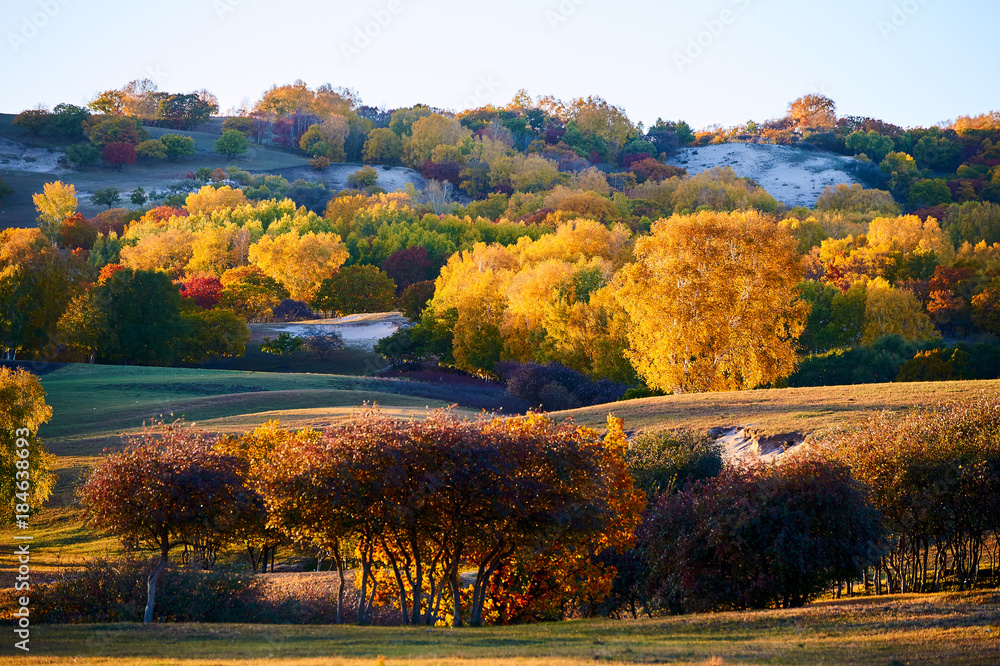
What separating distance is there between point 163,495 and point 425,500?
591 cm

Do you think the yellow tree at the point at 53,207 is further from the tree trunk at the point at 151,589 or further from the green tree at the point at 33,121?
the tree trunk at the point at 151,589

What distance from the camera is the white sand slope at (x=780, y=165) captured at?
6481 inches

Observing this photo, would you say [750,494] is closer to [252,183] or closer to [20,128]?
[252,183]

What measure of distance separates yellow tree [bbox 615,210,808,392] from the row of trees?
2318cm

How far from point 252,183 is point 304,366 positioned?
3291 inches

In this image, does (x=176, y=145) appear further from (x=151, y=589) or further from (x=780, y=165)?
(x=151, y=589)

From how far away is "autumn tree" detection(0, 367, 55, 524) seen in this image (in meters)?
24.7

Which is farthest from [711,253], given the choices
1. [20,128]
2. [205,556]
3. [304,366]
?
[20,128]

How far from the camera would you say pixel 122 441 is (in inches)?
1368

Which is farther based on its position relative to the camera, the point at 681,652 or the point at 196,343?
the point at 196,343

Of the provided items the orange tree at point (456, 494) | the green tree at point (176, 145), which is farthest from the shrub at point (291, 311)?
the green tree at point (176, 145)

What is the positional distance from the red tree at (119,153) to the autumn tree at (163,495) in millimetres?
154778

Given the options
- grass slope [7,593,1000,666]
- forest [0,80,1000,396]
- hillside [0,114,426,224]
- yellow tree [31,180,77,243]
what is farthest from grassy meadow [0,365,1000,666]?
hillside [0,114,426,224]

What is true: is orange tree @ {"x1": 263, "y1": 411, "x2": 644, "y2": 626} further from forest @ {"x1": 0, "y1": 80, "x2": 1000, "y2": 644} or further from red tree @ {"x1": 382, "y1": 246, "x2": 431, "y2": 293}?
red tree @ {"x1": 382, "y1": 246, "x2": 431, "y2": 293}
